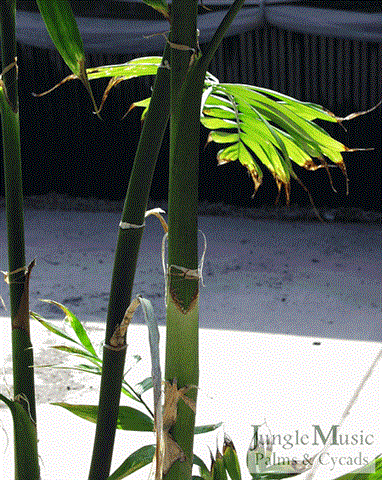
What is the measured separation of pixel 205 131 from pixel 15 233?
2619mm

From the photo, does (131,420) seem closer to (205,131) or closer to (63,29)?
(63,29)

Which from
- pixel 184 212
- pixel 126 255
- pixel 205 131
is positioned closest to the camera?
pixel 184 212

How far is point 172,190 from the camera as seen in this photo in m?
0.36

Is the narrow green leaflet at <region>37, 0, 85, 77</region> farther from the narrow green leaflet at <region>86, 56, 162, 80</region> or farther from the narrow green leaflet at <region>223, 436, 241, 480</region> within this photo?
the narrow green leaflet at <region>223, 436, 241, 480</region>

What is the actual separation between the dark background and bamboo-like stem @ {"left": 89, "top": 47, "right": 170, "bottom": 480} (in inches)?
94.2

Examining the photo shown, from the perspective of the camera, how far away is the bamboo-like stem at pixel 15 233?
0.49m

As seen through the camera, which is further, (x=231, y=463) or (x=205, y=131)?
(x=205, y=131)

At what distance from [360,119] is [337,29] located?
0.52 m

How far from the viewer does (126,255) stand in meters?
0.49

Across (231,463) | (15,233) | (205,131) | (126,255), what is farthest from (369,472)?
(205,131)

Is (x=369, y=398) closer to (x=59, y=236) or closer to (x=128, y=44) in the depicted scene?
(x=59, y=236)

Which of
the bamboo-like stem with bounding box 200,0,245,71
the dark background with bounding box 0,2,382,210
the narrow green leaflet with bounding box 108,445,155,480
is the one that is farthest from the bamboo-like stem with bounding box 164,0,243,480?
the dark background with bounding box 0,2,382,210

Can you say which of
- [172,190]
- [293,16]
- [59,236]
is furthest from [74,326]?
[293,16]

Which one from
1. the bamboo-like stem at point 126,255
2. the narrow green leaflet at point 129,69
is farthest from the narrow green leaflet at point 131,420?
the narrow green leaflet at point 129,69
